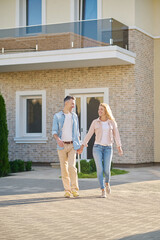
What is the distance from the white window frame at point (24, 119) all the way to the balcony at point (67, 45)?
158cm

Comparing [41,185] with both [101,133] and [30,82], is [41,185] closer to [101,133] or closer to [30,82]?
[101,133]

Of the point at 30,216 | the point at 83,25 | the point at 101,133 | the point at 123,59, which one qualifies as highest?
the point at 83,25

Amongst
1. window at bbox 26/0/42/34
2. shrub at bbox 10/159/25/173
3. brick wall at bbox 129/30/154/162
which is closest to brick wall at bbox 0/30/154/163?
brick wall at bbox 129/30/154/162

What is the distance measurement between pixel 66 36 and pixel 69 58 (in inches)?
30.6

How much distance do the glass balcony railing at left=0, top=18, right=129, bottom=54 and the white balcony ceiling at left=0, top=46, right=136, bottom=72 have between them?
21 cm

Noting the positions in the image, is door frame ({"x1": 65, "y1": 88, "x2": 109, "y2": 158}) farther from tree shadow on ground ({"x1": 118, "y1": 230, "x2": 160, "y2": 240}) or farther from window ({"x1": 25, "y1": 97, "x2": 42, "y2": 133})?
tree shadow on ground ({"x1": 118, "y1": 230, "x2": 160, "y2": 240})

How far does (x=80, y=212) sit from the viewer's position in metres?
7.90

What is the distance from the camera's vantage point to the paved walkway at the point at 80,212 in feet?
20.3

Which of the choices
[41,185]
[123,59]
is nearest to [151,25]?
[123,59]

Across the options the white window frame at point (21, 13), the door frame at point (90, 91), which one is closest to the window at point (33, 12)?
the white window frame at point (21, 13)

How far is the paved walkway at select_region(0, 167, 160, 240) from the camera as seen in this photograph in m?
6.17

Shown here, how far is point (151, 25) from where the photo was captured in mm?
19938

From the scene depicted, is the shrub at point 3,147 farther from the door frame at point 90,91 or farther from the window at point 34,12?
the window at point 34,12

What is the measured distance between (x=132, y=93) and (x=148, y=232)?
12329 millimetres
